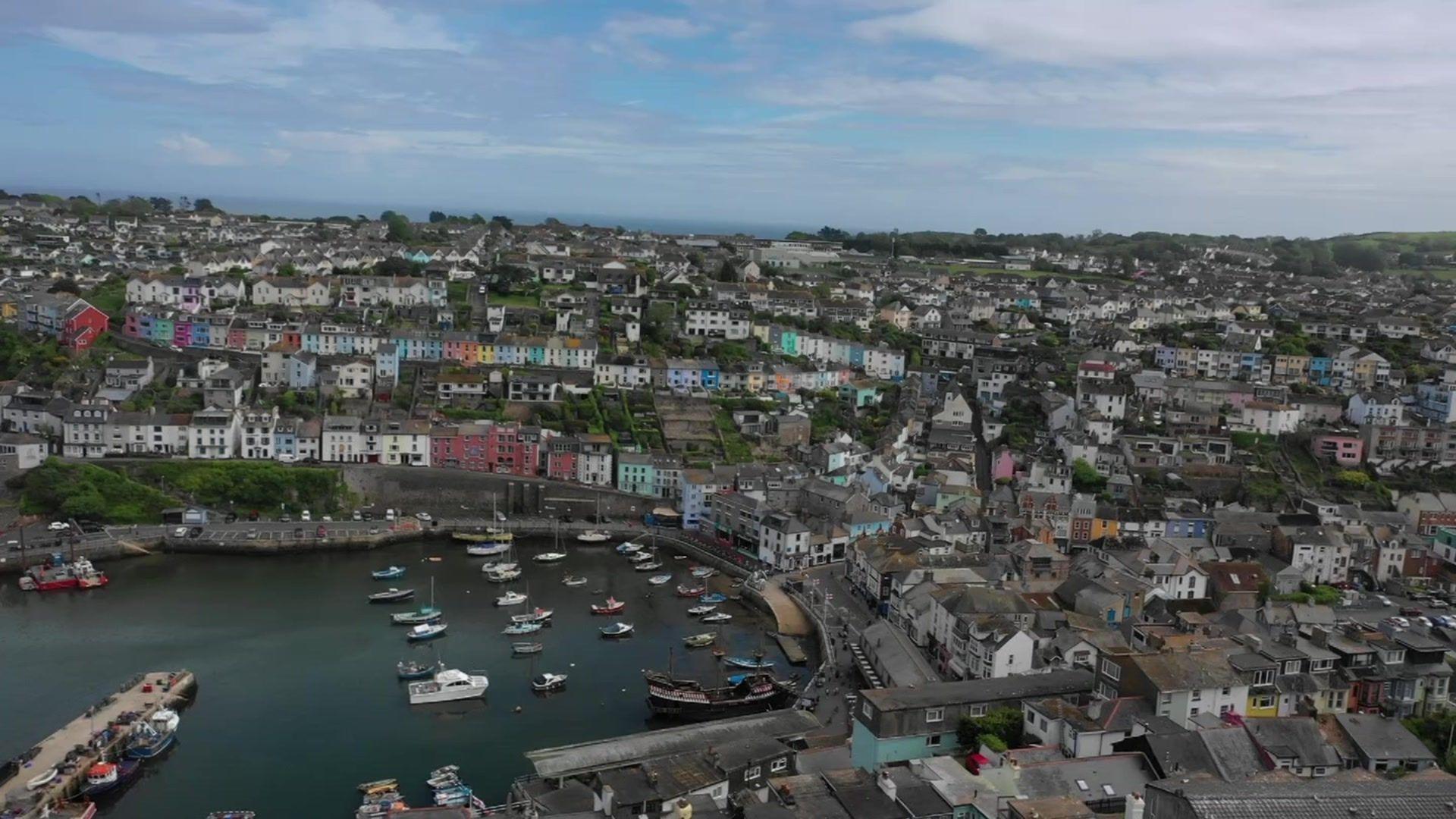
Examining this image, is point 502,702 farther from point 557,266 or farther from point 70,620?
point 557,266

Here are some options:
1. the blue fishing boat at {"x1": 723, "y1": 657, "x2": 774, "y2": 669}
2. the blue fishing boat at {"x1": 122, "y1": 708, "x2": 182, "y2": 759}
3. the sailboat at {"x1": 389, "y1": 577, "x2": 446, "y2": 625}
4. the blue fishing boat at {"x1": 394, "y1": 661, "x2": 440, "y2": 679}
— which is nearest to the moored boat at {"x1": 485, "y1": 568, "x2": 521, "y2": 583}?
the sailboat at {"x1": 389, "y1": 577, "x2": 446, "y2": 625}

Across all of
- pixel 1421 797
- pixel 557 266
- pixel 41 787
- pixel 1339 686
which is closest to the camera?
pixel 1421 797

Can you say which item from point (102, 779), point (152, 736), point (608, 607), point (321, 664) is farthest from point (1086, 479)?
point (102, 779)

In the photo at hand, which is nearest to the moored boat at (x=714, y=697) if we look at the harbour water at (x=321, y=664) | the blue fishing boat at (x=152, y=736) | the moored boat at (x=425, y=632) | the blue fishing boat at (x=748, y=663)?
the harbour water at (x=321, y=664)

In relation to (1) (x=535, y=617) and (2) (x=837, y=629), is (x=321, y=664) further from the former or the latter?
(2) (x=837, y=629)

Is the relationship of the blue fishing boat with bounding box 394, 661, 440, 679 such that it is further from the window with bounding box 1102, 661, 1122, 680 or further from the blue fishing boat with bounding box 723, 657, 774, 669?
the window with bounding box 1102, 661, 1122, 680

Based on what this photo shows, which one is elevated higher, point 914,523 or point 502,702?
point 914,523

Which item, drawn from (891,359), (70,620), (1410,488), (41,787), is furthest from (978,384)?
(41,787)
